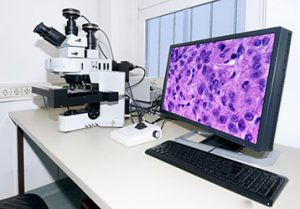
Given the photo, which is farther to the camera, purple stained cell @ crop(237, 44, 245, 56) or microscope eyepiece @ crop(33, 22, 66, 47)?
microscope eyepiece @ crop(33, 22, 66, 47)

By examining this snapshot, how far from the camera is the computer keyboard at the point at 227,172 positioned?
0.58 metres

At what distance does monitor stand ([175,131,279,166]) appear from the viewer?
0.79m

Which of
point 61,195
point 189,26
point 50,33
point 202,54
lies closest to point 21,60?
point 50,33

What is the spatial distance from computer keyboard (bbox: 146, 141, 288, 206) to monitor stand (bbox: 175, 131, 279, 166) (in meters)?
0.08

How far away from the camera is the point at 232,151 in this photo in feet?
2.80

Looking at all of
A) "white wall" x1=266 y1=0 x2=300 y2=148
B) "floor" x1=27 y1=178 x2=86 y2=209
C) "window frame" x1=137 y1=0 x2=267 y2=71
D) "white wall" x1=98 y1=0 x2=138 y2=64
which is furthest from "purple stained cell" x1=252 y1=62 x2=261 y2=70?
"floor" x1=27 y1=178 x2=86 y2=209

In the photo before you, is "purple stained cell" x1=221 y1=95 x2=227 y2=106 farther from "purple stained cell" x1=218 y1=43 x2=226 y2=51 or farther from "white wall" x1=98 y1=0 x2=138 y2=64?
"white wall" x1=98 y1=0 x2=138 y2=64

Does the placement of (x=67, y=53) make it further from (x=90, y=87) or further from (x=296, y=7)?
(x=296, y=7)

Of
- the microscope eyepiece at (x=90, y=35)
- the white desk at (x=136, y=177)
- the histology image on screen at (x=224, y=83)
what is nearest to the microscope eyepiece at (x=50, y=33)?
the microscope eyepiece at (x=90, y=35)

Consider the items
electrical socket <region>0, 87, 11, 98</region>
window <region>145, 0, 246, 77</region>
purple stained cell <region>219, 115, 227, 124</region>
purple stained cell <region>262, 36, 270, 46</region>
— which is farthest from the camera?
electrical socket <region>0, 87, 11, 98</region>

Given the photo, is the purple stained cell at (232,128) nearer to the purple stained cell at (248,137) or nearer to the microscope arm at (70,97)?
the purple stained cell at (248,137)

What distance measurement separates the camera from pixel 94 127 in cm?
123

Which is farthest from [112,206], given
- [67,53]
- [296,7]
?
[296,7]

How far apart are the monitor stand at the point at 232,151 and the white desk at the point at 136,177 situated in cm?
3
